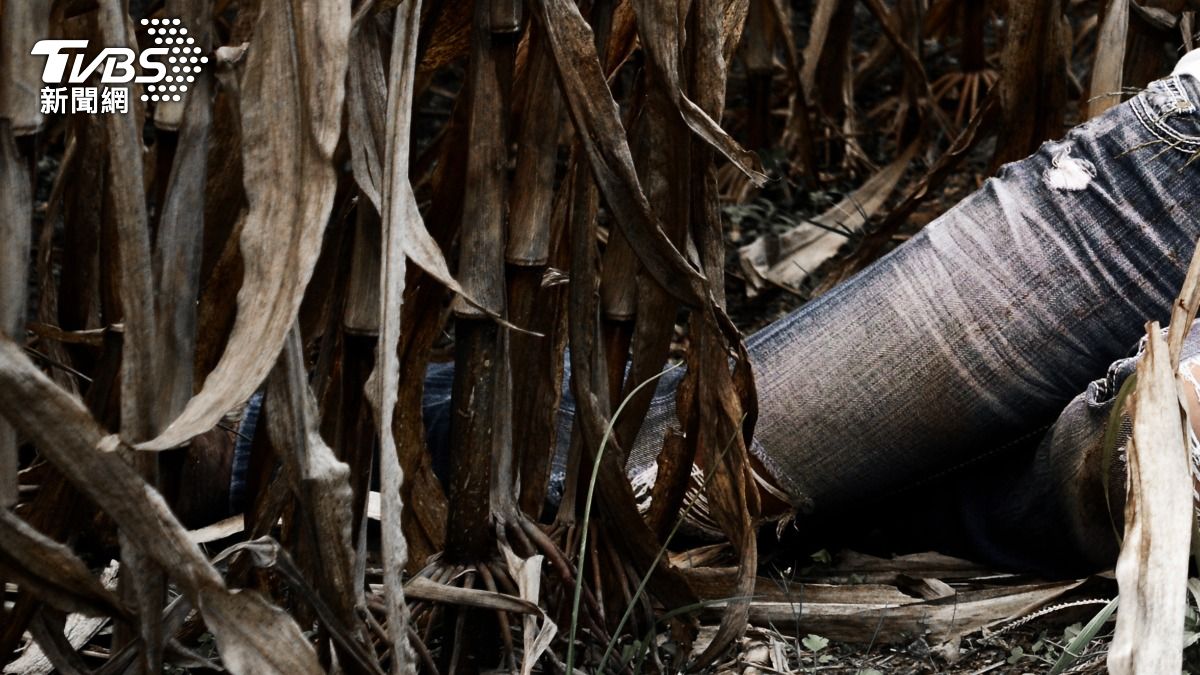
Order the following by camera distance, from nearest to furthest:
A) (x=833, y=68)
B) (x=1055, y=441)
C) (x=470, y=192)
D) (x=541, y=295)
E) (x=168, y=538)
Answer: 1. (x=168, y=538)
2. (x=470, y=192)
3. (x=541, y=295)
4. (x=1055, y=441)
5. (x=833, y=68)

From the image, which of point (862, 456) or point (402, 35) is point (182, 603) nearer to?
point (402, 35)

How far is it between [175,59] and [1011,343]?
577mm

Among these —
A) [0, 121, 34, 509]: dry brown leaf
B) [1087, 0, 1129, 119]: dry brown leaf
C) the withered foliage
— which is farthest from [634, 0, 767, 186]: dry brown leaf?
[1087, 0, 1129, 119]: dry brown leaf

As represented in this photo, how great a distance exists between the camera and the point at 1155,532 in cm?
54

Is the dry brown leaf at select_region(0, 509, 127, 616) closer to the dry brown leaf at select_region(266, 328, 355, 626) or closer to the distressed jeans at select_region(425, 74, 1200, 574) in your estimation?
the dry brown leaf at select_region(266, 328, 355, 626)

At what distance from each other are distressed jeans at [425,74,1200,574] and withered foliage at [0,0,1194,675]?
0.44 ft

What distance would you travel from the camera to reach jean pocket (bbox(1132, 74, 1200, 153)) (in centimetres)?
94

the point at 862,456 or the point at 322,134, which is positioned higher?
the point at 322,134

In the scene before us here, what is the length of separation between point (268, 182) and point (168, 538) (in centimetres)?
15

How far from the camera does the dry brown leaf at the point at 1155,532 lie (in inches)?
20.2

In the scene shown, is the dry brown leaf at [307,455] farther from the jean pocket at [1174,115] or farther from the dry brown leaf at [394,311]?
the jean pocket at [1174,115]

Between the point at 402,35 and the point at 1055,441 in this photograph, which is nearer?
the point at 402,35

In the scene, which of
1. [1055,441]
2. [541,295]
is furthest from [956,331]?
[541,295]

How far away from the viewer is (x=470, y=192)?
725 mm
